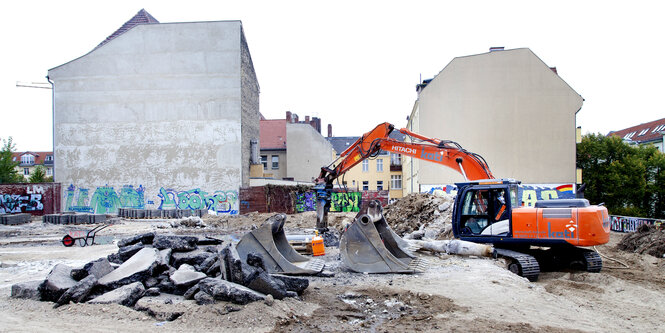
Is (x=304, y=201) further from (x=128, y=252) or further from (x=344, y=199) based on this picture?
(x=128, y=252)

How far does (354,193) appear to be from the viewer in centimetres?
3102

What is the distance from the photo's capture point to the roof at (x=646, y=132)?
198 ft

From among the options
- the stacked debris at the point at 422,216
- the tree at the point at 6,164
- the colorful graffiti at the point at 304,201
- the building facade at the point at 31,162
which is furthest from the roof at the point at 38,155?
the stacked debris at the point at 422,216

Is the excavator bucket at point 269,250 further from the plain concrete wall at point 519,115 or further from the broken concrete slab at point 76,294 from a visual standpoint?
the plain concrete wall at point 519,115

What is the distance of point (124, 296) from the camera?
6363 millimetres

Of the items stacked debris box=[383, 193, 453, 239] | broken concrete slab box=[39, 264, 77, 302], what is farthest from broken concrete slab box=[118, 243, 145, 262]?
stacked debris box=[383, 193, 453, 239]

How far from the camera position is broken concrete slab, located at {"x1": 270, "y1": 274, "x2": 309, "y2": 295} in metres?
6.88

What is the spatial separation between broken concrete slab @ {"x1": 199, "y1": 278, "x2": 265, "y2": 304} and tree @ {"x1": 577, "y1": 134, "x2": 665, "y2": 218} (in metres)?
42.5

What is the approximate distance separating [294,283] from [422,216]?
1090 centimetres

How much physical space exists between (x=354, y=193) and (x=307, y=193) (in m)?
3.10

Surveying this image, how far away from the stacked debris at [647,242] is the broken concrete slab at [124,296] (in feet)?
45.0

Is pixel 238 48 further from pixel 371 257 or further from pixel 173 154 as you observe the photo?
pixel 371 257

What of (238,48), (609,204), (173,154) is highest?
(238,48)

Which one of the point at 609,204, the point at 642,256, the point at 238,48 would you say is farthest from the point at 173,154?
the point at 609,204
